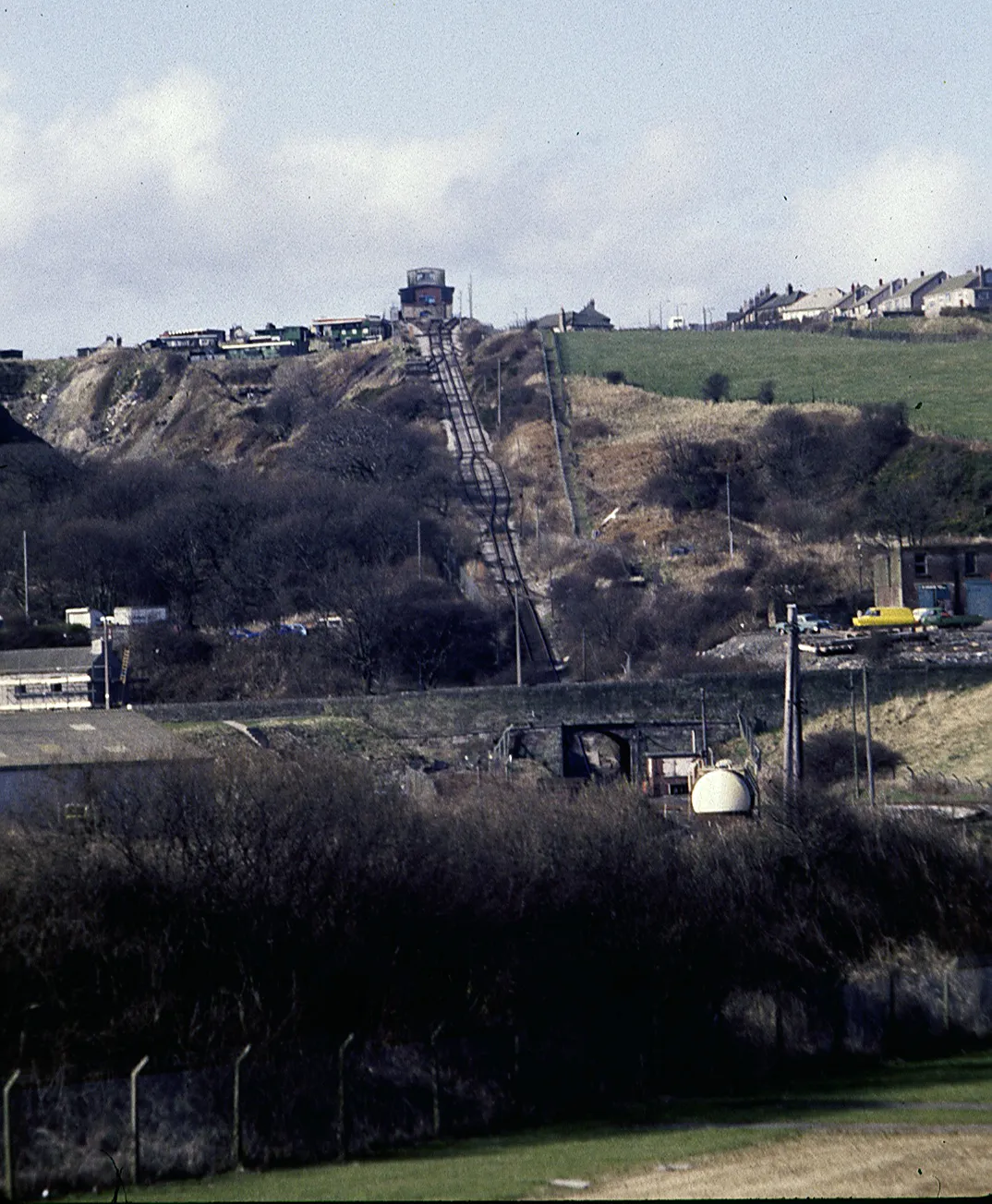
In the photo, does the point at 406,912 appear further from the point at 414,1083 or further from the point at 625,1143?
the point at 625,1143

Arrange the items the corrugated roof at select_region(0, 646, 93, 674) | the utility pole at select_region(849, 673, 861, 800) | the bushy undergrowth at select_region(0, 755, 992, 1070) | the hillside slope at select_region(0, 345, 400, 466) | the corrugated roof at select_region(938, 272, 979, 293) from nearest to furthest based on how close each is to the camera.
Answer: the bushy undergrowth at select_region(0, 755, 992, 1070) < the utility pole at select_region(849, 673, 861, 800) < the corrugated roof at select_region(0, 646, 93, 674) < the hillside slope at select_region(0, 345, 400, 466) < the corrugated roof at select_region(938, 272, 979, 293)

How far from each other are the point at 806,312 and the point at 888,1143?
562 ft

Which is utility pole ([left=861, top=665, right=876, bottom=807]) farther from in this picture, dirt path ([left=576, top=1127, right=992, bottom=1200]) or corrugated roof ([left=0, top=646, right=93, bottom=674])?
corrugated roof ([left=0, top=646, right=93, bottom=674])

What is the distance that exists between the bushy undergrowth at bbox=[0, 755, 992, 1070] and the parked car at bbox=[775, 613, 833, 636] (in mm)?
36116

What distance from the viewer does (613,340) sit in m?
141

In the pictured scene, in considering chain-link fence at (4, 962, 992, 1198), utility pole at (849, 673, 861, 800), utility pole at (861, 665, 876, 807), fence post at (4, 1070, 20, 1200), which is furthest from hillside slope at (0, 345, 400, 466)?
fence post at (4, 1070, 20, 1200)

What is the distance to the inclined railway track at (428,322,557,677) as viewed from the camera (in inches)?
2992

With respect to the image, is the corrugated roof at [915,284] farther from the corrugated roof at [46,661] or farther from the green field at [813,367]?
the corrugated roof at [46,661]

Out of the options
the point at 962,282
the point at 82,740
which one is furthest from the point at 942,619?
the point at 962,282

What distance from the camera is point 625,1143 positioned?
61.2 ft

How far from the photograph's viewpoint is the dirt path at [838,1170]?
16062 millimetres

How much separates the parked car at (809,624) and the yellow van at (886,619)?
4.45ft

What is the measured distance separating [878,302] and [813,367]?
59.4 metres

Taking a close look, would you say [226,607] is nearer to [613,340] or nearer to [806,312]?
[613,340]
